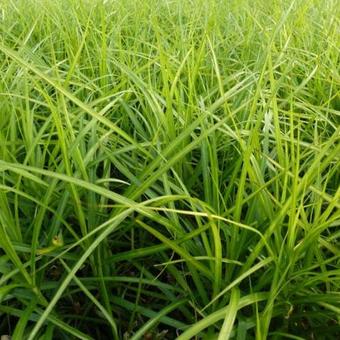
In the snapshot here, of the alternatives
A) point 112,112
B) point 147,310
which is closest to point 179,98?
point 112,112

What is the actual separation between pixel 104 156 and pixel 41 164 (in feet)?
0.39

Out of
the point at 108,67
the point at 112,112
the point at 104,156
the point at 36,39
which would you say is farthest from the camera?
the point at 36,39

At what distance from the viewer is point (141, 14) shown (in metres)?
1.70

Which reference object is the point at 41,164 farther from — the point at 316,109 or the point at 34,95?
the point at 316,109

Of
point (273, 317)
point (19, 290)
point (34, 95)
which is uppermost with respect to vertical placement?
point (34, 95)

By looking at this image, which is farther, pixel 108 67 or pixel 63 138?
pixel 108 67

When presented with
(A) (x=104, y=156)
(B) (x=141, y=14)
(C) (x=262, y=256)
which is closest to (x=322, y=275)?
(C) (x=262, y=256)

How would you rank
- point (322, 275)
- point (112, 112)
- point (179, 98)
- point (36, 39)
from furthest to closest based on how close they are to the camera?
point (36, 39) → point (112, 112) → point (179, 98) → point (322, 275)

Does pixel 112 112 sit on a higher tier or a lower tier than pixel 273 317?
higher

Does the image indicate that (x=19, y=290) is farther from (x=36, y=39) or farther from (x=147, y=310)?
(x=36, y=39)

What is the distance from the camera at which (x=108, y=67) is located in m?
1.19

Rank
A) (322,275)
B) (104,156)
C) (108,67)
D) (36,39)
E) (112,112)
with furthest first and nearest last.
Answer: (36,39) < (108,67) < (112,112) < (104,156) < (322,275)

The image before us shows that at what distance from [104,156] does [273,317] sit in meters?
0.35

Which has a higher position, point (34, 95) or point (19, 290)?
point (34, 95)
